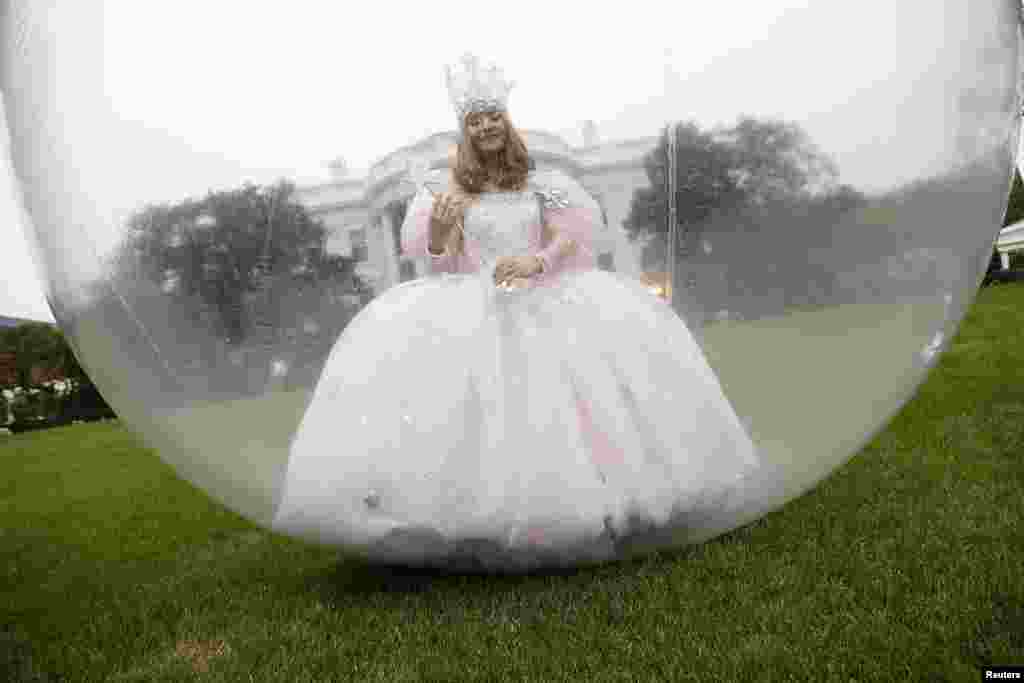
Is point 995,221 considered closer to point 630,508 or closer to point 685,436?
point 685,436

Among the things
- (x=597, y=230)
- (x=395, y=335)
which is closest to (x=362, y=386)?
(x=395, y=335)

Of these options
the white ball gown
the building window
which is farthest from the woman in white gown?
the building window

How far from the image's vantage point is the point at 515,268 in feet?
9.49

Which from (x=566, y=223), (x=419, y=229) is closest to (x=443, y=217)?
(x=419, y=229)

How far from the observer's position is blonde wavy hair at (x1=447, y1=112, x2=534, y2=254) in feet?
8.79

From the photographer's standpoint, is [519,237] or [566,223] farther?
[519,237]

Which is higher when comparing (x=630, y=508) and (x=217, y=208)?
(x=217, y=208)

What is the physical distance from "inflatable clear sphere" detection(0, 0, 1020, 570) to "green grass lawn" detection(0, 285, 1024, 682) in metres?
0.25

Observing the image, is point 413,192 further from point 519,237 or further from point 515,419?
point 515,419

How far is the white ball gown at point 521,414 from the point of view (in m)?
2.77

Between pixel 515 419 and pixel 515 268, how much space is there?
0.48 m

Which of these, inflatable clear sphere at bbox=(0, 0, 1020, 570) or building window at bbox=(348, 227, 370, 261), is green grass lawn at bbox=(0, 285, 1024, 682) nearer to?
inflatable clear sphere at bbox=(0, 0, 1020, 570)

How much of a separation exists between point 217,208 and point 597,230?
1.14m

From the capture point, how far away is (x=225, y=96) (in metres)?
2.64
